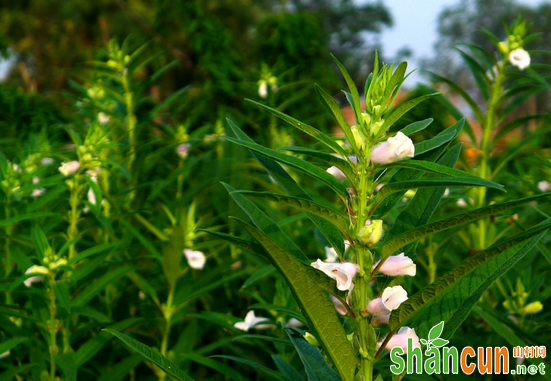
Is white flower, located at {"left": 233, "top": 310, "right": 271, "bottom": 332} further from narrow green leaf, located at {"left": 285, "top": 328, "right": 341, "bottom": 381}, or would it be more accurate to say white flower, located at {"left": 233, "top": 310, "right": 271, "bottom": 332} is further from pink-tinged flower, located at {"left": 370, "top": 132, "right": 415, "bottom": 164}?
pink-tinged flower, located at {"left": 370, "top": 132, "right": 415, "bottom": 164}

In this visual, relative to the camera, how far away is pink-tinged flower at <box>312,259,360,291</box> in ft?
2.94

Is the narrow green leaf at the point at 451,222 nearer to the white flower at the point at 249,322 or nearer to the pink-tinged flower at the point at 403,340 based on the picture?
the pink-tinged flower at the point at 403,340

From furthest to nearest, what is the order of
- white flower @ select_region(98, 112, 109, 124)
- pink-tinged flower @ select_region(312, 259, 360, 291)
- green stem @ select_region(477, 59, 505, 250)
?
white flower @ select_region(98, 112, 109, 124)
green stem @ select_region(477, 59, 505, 250)
pink-tinged flower @ select_region(312, 259, 360, 291)

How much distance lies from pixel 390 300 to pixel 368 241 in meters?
0.10

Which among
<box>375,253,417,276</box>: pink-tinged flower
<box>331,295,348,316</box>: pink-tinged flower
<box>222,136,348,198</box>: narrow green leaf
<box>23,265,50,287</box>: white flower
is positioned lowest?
<box>331,295,348,316</box>: pink-tinged flower

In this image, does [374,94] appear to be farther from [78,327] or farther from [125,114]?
[125,114]

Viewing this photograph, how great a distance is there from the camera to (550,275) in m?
1.87

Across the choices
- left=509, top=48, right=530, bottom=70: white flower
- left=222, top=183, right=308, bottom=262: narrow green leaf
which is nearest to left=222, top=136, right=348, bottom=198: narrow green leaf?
left=222, top=183, right=308, bottom=262: narrow green leaf

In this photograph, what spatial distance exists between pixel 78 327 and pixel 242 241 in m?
0.97

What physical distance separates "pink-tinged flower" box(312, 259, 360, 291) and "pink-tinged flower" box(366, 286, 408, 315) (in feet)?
0.18

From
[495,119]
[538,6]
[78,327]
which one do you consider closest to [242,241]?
Answer: [78,327]

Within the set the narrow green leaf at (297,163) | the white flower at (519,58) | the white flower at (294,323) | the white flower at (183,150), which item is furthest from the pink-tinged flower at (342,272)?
the white flower at (183,150)

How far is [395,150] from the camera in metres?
0.92

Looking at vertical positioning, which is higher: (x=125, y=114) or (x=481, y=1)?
(x=481, y=1)
